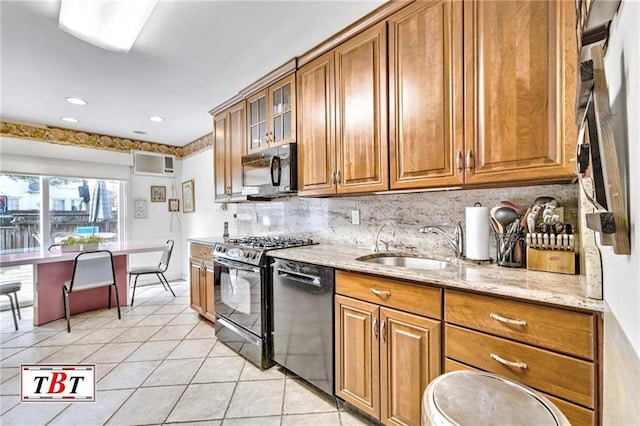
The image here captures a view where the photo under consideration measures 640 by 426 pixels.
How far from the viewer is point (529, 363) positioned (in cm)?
103

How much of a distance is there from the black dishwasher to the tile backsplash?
25.7 inches

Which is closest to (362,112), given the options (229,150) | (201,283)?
(229,150)

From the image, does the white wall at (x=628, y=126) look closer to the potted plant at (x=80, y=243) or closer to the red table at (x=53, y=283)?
the red table at (x=53, y=283)

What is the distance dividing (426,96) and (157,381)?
2.57 metres

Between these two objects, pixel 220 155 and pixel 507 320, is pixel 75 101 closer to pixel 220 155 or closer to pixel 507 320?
pixel 220 155

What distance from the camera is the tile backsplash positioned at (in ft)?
5.14

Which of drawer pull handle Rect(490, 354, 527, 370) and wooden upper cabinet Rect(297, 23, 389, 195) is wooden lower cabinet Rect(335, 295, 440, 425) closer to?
drawer pull handle Rect(490, 354, 527, 370)

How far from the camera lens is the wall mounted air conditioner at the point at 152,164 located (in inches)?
183

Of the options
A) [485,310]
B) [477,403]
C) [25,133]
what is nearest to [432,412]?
[477,403]

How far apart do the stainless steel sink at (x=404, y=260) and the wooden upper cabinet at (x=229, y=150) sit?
1.60 meters

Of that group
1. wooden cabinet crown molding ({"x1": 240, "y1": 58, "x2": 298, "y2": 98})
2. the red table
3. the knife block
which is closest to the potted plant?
the red table

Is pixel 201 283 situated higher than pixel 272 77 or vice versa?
pixel 272 77

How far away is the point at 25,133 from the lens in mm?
3686

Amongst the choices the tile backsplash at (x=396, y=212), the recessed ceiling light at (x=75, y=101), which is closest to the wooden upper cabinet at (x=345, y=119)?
the tile backsplash at (x=396, y=212)
